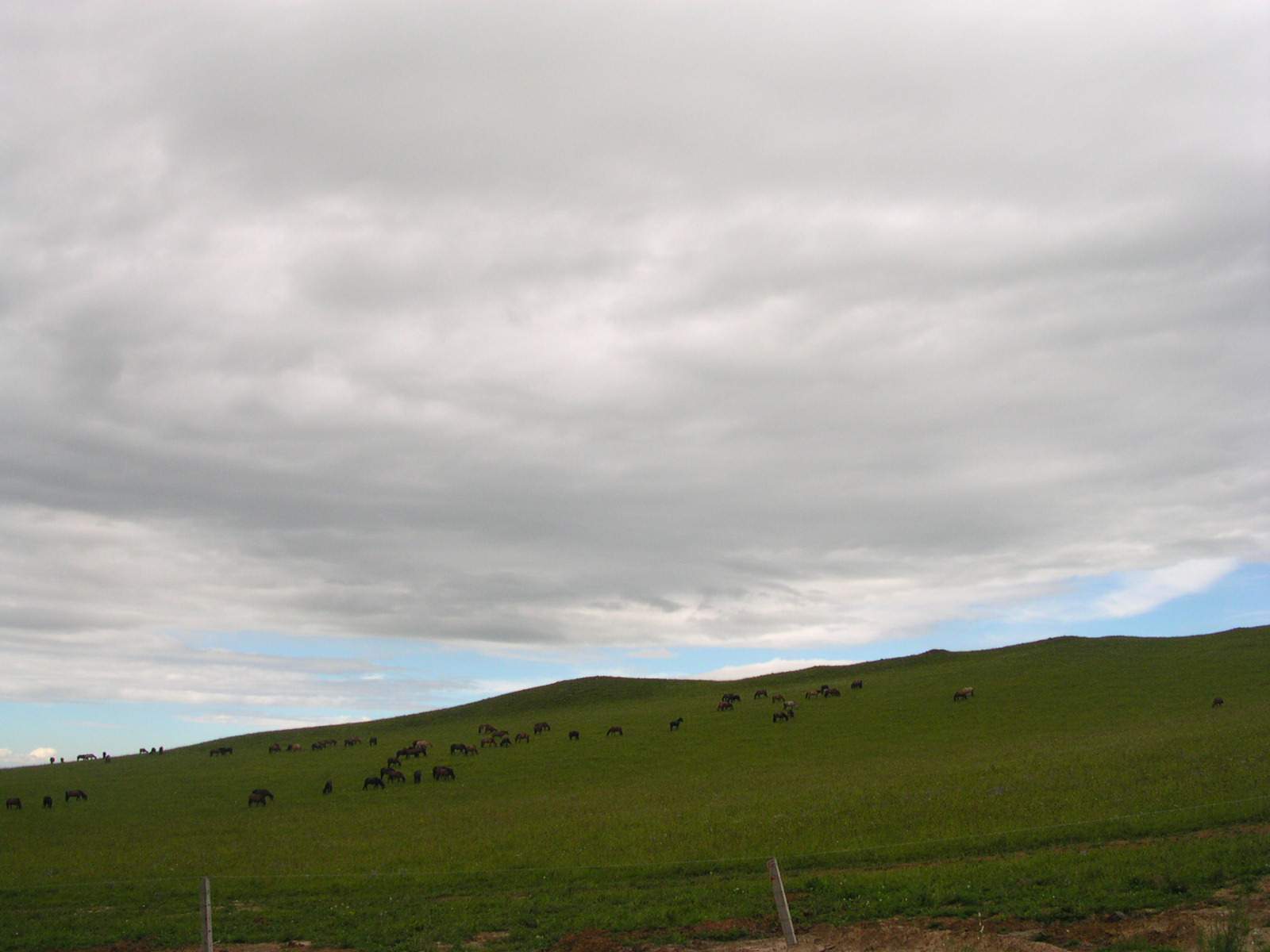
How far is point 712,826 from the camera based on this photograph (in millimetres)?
31031

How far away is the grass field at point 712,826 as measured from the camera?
18.3 meters

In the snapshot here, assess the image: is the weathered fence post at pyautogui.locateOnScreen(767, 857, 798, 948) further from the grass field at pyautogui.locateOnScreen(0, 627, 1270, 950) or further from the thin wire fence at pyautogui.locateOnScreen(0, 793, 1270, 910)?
the thin wire fence at pyautogui.locateOnScreen(0, 793, 1270, 910)

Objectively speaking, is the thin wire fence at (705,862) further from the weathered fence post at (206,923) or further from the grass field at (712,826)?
the weathered fence post at (206,923)

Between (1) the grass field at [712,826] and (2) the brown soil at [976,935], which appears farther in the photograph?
(1) the grass field at [712,826]

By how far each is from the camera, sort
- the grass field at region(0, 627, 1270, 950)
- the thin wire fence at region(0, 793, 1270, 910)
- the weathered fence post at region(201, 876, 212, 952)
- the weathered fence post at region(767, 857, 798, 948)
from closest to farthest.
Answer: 1. the weathered fence post at region(767, 857, 798, 948)
2. the weathered fence post at region(201, 876, 212, 952)
3. the grass field at region(0, 627, 1270, 950)
4. the thin wire fence at region(0, 793, 1270, 910)

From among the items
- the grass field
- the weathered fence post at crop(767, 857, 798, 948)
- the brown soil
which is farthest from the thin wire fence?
the weathered fence post at crop(767, 857, 798, 948)

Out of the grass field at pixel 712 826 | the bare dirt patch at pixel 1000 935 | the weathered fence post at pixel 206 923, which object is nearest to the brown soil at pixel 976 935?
the bare dirt patch at pixel 1000 935

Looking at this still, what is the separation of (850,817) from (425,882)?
43.0 feet

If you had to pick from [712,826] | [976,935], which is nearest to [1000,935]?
[976,935]

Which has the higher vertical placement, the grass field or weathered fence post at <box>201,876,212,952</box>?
weathered fence post at <box>201,876,212,952</box>

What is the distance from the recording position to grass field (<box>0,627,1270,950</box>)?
60.0 feet

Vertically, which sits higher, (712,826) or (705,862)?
(705,862)

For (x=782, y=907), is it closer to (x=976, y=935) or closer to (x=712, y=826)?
(x=976, y=935)

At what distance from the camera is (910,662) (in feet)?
364
